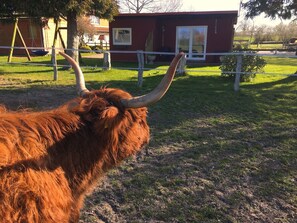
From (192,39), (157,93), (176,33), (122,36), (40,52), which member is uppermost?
(176,33)

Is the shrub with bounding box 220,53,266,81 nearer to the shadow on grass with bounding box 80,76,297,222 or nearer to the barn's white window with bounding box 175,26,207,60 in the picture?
the shadow on grass with bounding box 80,76,297,222

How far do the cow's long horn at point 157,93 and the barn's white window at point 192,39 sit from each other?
1708 centimetres

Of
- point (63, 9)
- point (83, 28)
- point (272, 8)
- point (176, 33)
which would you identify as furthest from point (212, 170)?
point (83, 28)

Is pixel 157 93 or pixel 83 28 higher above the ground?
pixel 83 28

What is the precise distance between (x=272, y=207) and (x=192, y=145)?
193cm

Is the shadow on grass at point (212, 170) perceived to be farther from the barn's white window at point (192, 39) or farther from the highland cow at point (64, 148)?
the barn's white window at point (192, 39)

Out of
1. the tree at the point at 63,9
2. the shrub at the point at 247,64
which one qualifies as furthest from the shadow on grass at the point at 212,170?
the tree at the point at 63,9

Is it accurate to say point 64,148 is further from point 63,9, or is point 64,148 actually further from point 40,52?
point 40,52

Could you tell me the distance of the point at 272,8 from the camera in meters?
13.8

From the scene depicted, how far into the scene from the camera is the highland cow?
182 centimetres

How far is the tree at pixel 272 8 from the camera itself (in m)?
13.6

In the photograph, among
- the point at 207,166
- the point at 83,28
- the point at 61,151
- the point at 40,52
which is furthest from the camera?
the point at 83,28

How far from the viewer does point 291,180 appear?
412 centimetres

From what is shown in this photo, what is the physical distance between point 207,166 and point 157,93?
2519 mm
